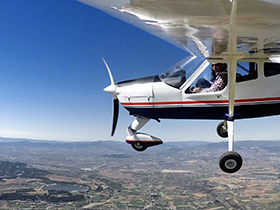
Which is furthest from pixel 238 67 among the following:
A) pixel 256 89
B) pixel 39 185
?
pixel 39 185

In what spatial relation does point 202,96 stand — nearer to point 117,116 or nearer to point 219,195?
point 117,116

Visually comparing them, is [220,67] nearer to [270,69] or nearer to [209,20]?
[270,69]

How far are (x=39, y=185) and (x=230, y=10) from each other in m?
97.1

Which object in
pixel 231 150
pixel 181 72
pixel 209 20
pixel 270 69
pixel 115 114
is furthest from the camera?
pixel 115 114

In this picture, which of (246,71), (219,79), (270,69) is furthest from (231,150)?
(270,69)

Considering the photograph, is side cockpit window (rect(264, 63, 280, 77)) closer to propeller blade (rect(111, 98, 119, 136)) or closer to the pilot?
the pilot

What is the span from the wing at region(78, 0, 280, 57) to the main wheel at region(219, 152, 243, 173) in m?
1.97

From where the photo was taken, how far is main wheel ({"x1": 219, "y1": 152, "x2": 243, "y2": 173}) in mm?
6398

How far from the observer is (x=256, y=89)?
668 centimetres

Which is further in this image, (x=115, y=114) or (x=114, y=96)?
(x=115, y=114)

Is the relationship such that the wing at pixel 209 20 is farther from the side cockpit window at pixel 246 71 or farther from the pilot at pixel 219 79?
the pilot at pixel 219 79

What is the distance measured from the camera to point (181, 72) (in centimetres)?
707

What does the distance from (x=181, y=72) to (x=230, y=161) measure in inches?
81.3

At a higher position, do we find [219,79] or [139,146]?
[219,79]
